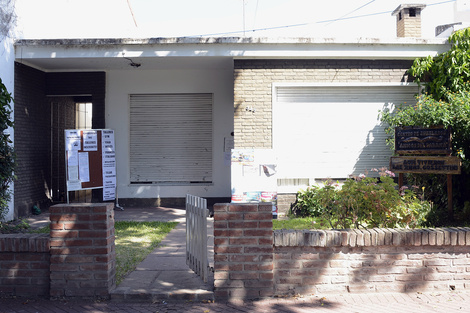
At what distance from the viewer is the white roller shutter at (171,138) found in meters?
13.4

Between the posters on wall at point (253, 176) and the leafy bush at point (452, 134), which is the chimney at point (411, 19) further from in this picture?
the posters on wall at point (253, 176)

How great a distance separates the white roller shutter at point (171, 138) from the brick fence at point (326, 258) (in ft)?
27.0

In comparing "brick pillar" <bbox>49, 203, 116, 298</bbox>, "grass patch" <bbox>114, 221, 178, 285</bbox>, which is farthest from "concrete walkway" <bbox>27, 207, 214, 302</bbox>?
"brick pillar" <bbox>49, 203, 116, 298</bbox>

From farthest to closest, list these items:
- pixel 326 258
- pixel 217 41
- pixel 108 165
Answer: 1. pixel 108 165
2. pixel 217 41
3. pixel 326 258

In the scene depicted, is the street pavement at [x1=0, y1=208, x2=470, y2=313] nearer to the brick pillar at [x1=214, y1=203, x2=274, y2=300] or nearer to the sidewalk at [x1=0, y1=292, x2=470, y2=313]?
the sidewalk at [x1=0, y1=292, x2=470, y2=313]

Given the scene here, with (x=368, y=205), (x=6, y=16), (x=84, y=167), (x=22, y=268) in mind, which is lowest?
(x=22, y=268)

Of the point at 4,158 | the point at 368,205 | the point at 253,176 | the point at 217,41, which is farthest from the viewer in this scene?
the point at 253,176

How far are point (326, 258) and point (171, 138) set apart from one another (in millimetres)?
8842

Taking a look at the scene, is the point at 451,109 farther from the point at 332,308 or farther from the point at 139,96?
the point at 139,96

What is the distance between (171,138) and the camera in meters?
13.5

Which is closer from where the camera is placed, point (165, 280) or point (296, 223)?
point (165, 280)

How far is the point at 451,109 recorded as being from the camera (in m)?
9.78

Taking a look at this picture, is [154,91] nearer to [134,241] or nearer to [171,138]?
[171,138]

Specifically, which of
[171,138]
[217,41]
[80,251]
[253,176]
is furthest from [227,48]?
[80,251]
